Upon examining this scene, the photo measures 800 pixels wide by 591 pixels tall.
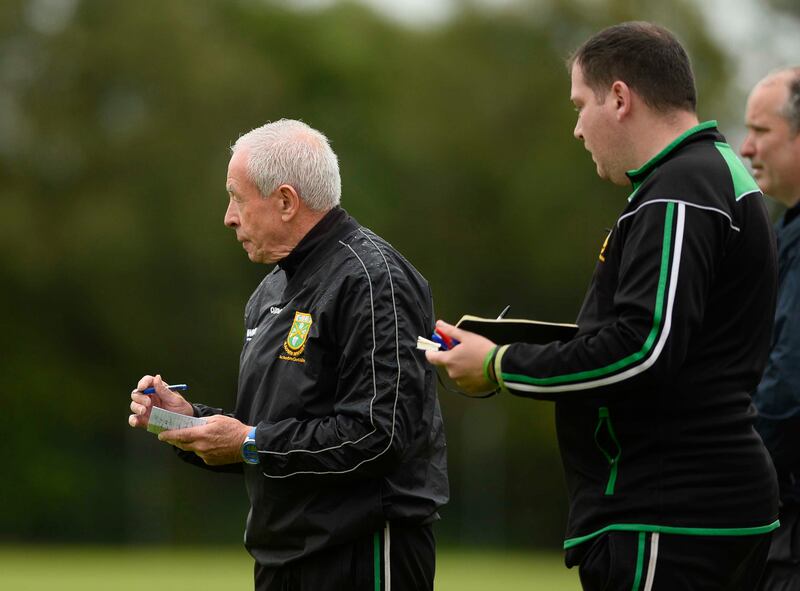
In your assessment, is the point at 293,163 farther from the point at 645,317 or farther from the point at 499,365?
the point at 645,317

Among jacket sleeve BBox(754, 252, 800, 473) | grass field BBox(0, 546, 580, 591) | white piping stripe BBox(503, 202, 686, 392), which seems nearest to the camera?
white piping stripe BBox(503, 202, 686, 392)

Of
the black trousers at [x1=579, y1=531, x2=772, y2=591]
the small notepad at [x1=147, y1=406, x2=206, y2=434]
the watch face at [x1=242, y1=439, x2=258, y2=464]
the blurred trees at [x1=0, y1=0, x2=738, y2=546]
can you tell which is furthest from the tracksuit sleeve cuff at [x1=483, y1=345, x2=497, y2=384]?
the blurred trees at [x1=0, y1=0, x2=738, y2=546]

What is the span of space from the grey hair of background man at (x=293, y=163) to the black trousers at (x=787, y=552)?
82.5 inches

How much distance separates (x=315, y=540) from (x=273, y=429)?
0.41m

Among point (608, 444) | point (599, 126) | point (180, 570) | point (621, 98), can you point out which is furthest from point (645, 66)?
point (180, 570)

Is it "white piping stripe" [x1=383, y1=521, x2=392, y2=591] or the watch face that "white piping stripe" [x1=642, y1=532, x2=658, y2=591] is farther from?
the watch face

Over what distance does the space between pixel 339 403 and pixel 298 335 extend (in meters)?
0.28

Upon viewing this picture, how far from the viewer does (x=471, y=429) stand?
85.5 ft

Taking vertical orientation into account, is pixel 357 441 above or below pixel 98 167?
below

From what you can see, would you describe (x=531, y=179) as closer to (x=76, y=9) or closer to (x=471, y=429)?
(x=471, y=429)

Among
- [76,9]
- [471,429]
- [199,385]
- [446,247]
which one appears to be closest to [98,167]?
A: [76,9]

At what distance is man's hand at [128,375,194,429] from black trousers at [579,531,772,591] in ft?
6.09

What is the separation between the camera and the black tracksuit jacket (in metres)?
4.56

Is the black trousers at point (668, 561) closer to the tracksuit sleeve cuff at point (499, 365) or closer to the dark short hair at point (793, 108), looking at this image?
the tracksuit sleeve cuff at point (499, 365)
